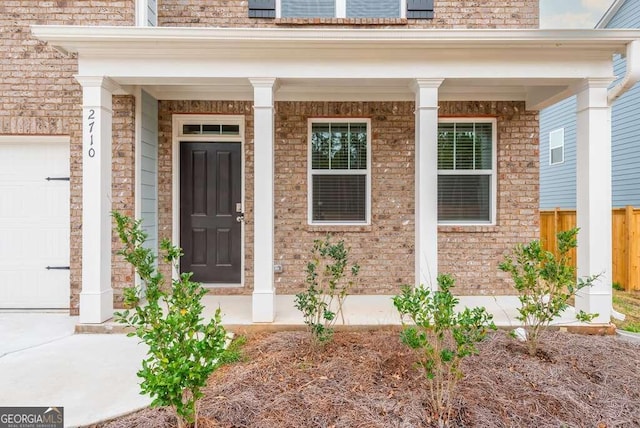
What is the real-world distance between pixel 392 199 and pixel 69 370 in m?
4.22

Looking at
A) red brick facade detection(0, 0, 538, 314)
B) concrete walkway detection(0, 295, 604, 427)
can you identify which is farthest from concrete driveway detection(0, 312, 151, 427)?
red brick facade detection(0, 0, 538, 314)

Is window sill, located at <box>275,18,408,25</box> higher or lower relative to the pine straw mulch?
higher

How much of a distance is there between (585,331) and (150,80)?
5.49 metres

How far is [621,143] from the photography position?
9.21 meters

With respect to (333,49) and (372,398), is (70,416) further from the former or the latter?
(333,49)

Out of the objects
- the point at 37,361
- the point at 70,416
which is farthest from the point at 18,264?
the point at 70,416

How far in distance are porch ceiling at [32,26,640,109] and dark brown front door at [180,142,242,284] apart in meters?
1.39

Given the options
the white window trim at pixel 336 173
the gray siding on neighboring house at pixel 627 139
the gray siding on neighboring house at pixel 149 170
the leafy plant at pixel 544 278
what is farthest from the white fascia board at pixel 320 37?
the gray siding on neighboring house at pixel 627 139

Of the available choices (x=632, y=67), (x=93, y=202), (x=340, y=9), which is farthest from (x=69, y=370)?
(x=632, y=67)

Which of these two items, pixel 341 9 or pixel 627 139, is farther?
pixel 627 139

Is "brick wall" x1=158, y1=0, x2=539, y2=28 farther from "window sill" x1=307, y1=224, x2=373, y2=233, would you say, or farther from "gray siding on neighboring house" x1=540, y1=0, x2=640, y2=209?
"gray siding on neighboring house" x1=540, y1=0, x2=640, y2=209

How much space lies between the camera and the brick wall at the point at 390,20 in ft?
18.1

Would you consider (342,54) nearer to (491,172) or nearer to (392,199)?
(392,199)

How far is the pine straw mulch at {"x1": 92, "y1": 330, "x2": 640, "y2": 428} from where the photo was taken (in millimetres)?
2631
